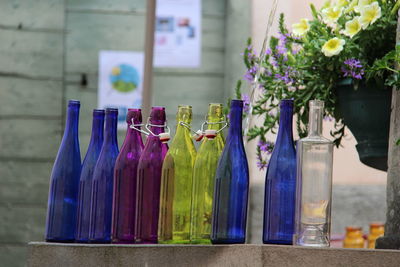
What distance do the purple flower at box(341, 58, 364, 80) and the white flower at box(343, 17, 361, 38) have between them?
0.06 meters

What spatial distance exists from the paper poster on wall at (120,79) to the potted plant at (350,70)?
3.06 metres

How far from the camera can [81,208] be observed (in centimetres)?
225

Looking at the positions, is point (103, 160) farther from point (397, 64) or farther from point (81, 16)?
point (81, 16)

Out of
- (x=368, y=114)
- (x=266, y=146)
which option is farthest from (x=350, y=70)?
(x=266, y=146)

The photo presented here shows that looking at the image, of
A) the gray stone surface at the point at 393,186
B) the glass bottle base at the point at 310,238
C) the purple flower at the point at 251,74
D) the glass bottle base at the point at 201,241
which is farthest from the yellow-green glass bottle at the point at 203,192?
the purple flower at the point at 251,74

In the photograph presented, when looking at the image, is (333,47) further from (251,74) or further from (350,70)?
(251,74)

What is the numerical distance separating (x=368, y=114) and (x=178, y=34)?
3251mm

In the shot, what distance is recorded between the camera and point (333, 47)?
260 cm

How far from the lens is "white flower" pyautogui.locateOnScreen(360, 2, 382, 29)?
2.56 meters

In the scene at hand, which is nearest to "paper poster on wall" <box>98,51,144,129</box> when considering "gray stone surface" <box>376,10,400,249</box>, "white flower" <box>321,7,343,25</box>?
"white flower" <box>321,7,343,25</box>

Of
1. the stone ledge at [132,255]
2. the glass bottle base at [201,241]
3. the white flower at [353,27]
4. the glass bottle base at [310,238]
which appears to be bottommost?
the stone ledge at [132,255]

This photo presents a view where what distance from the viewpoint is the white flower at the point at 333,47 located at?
2580 millimetres

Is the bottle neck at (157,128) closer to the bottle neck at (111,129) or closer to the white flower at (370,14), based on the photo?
the bottle neck at (111,129)

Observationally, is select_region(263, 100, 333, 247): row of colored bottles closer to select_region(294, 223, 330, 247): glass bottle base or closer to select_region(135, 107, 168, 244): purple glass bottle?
select_region(294, 223, 330, 247): glass bottle base
